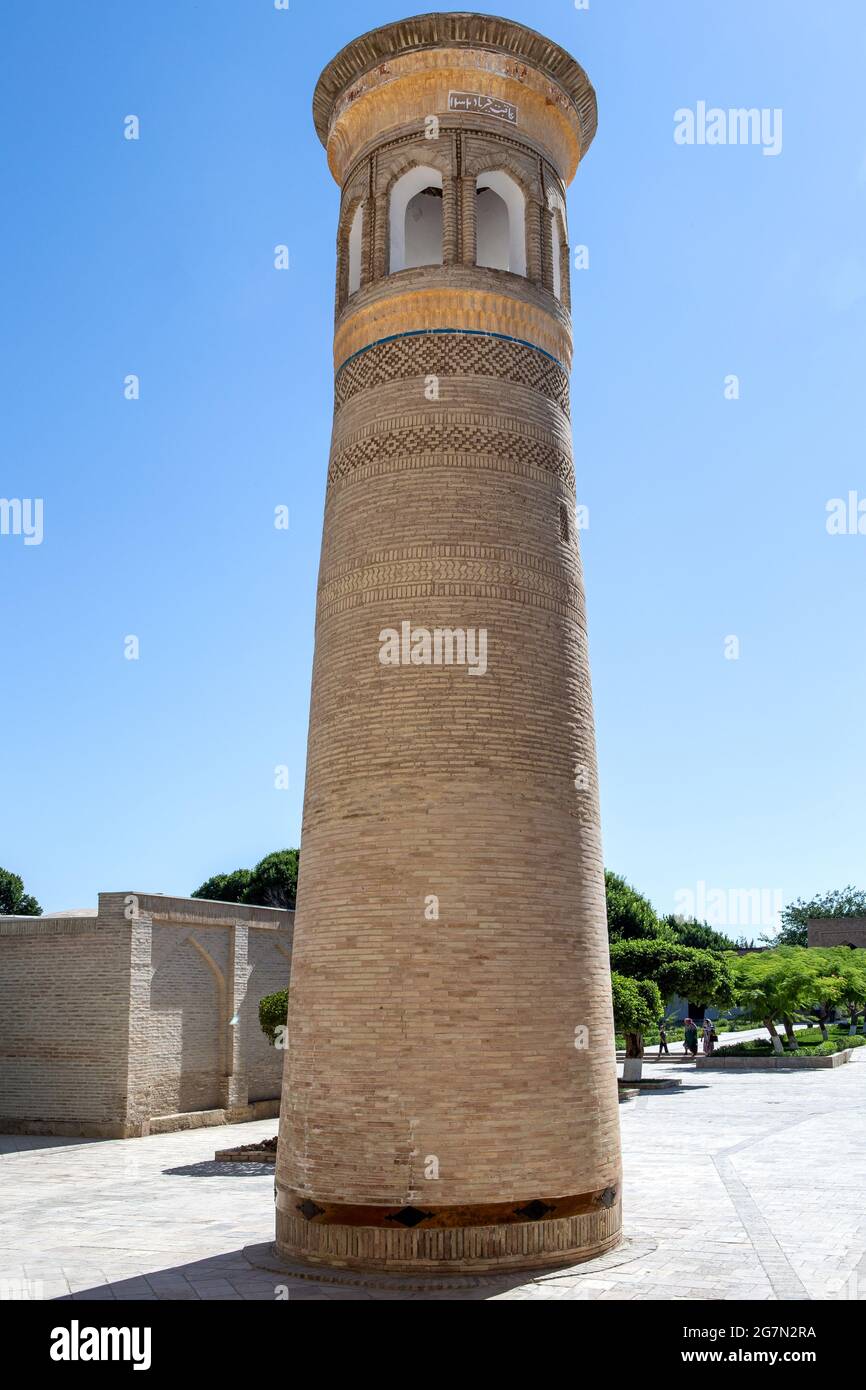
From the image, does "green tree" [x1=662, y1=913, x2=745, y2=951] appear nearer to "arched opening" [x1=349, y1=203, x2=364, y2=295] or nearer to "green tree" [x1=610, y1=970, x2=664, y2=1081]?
"green tree" [x1=610, y1=970, x2=664, y2=1081]

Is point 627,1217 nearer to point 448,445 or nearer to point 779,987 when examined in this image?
point 448,445

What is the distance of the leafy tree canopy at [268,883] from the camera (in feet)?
143

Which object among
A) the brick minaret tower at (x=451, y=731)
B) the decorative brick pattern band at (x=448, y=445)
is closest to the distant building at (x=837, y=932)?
the brick minaret tower at (x=451, y=731)

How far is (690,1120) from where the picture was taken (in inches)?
697

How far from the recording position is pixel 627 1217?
9.85m

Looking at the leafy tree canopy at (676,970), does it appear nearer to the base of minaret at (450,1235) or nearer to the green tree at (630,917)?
the green tree at (630,917)

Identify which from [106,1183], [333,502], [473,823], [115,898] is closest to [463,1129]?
[473,823]

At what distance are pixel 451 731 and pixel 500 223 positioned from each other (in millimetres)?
5321

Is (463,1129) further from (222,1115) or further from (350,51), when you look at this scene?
(222,1115)

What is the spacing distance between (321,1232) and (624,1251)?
216 cm

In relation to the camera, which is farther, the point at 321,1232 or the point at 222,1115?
the point at 222,1115

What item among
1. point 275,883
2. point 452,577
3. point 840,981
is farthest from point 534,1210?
point 275,883

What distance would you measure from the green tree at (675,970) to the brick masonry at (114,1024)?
9.26m

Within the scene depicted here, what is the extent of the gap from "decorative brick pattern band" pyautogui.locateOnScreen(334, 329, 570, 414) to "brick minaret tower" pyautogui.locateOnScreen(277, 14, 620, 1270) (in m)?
0.02
